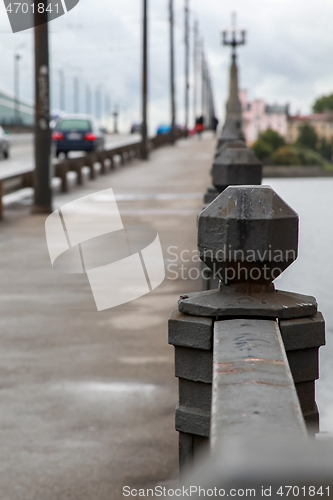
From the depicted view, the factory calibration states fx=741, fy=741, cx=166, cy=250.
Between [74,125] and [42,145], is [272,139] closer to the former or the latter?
[74,125]

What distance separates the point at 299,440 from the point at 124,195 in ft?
53.6

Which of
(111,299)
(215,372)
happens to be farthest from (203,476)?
(111,299)

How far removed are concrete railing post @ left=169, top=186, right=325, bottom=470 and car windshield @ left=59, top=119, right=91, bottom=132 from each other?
83.8 feet

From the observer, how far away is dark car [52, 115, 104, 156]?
27.2 meters

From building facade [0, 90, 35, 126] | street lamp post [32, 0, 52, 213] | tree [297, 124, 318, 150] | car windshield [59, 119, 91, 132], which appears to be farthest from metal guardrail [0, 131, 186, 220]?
tree [297, 124, 318, 150]

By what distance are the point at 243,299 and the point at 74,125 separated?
26.1m

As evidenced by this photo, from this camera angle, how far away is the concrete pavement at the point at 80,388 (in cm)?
360

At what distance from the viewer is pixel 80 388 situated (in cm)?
476

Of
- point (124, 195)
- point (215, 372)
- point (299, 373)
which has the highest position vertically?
point (215, 372)

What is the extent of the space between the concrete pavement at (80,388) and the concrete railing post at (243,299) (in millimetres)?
1224

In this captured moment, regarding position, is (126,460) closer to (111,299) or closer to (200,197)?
(111,299)

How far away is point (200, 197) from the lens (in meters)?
16.5

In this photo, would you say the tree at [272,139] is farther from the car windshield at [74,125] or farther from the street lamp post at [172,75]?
the car windshield at [74,125]

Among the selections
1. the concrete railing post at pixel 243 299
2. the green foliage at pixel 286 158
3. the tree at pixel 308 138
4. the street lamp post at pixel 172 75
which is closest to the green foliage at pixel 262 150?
the green foliage at pixel 286 158
